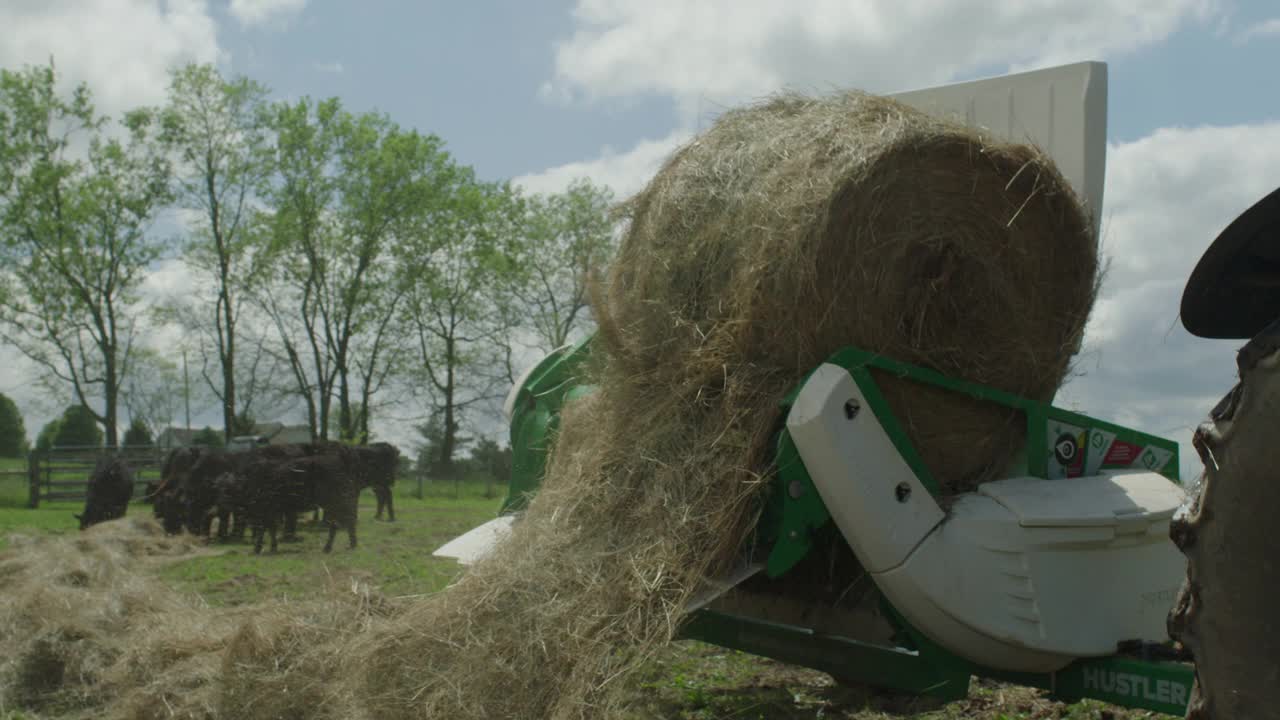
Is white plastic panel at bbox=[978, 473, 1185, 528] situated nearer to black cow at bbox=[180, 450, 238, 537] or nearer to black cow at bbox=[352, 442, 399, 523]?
black cow at bbox=[352, 442, 399, 523]

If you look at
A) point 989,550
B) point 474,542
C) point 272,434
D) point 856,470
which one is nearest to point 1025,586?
point 989,550

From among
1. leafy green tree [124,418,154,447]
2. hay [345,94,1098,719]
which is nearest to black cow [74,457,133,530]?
hay [345,94,1098,719]

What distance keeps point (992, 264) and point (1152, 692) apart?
1501 mm

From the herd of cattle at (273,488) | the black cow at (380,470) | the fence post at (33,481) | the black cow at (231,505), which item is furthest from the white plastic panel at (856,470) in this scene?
the fence post at (33,481)

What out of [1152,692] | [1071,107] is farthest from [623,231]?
[1152,692]

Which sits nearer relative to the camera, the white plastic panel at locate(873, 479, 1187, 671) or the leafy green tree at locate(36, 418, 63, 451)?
the white plastic panel at locate(873, 479, 1187, 671)

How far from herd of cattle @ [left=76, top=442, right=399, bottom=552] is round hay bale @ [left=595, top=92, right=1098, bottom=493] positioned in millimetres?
6971

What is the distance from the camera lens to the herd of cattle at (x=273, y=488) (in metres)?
11.0

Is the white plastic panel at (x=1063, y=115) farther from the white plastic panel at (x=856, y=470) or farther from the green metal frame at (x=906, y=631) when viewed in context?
the white plastic panel at (x=856, y=470)

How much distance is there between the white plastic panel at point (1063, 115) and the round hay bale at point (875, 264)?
0.49m

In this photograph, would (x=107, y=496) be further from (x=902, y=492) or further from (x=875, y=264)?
(x=902, y=492)

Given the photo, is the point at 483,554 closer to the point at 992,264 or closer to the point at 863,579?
the point at 863,579

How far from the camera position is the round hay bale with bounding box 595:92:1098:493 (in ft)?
11.6

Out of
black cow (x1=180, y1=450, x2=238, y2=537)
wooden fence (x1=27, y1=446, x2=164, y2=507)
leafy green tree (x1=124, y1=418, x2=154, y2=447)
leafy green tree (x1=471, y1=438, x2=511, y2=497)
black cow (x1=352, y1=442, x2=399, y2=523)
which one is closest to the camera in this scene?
black cow (x1=352, y1=442, x2=399, y2=523)
